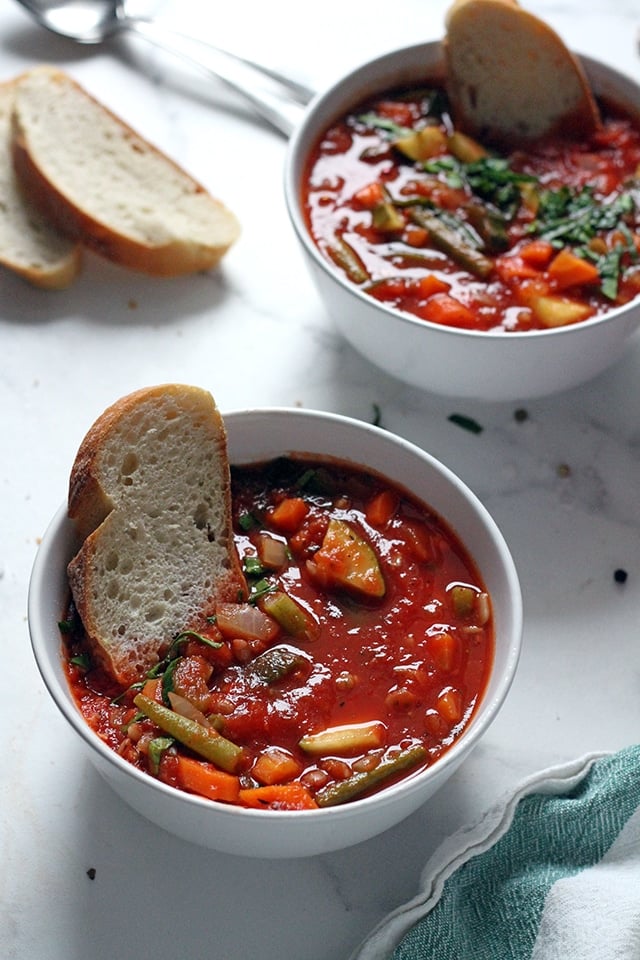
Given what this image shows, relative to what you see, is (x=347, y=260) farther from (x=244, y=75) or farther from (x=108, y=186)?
(x=244, y=75)

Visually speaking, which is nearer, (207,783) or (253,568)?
(207,783)

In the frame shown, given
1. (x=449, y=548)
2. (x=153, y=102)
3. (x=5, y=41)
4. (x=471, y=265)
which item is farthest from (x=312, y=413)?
(x=5, y=41)

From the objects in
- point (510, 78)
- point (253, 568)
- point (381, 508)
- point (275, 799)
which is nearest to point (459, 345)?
point (381, 508)

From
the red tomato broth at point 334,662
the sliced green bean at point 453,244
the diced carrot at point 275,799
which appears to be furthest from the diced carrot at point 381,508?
the sliced green bean at point 453,244

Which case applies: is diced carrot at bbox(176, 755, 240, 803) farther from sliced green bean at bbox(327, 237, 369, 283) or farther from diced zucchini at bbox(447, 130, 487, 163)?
diced zucchini at bbox(447, 130, 487, 163)

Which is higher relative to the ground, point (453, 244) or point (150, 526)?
point (453, 244)

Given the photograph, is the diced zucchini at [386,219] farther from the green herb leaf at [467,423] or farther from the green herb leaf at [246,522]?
the green herb leaf at [246,522]
